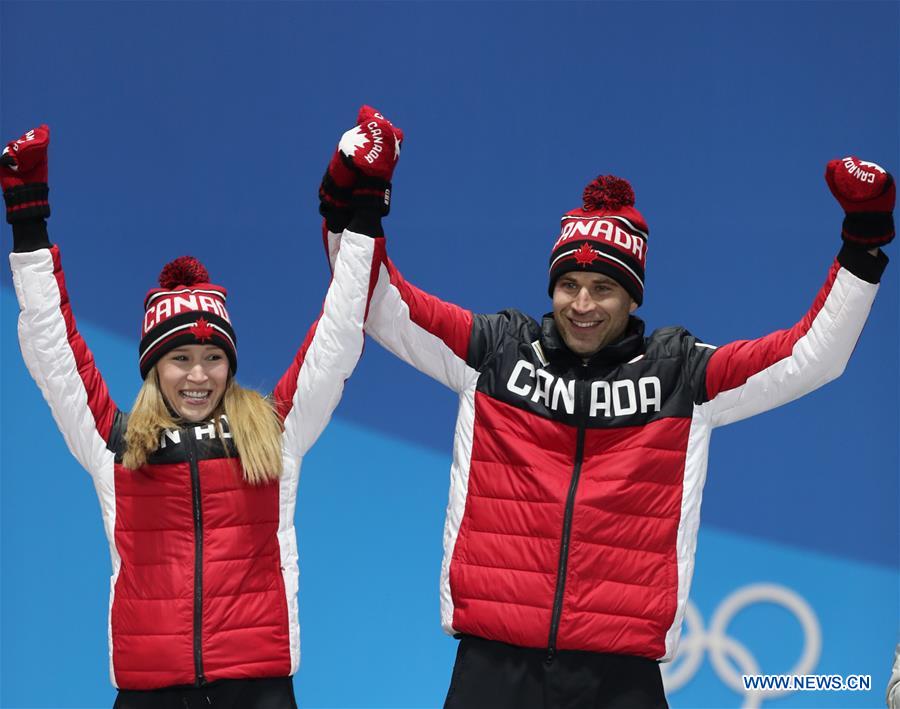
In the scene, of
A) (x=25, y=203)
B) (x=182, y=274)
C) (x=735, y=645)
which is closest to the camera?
(x=25, y=203)

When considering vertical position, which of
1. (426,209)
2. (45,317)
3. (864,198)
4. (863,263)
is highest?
(426,209)

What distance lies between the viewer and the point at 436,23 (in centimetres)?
436

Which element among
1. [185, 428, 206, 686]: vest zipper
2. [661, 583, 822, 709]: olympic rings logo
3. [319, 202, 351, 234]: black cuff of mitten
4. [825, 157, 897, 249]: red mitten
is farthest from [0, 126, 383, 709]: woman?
[661, 583, 822, 709]: olympic rings logo

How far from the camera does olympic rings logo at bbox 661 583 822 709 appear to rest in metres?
4.22

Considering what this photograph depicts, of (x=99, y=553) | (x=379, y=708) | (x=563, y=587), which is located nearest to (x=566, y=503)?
(x=563, y=587)

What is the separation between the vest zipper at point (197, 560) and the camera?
275 centimetres

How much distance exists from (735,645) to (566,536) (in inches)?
67.7

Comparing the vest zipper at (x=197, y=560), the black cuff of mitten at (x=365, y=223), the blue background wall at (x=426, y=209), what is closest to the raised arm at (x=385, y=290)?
the black cuff of mitten at (x=365, y=223)

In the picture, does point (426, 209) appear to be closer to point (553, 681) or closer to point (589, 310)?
point (589, 310)

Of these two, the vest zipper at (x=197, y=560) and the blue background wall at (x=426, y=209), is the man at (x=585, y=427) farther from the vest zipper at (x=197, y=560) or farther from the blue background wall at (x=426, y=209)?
the blue background wall at (x=426, y=209)

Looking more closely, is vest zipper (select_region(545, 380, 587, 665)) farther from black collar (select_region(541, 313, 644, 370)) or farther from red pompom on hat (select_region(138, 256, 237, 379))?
red pompom on hat (select_region(138, 256, 237, 379))

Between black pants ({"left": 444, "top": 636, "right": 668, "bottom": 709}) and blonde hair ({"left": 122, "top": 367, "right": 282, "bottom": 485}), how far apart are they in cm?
61

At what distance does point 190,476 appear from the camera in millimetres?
2822

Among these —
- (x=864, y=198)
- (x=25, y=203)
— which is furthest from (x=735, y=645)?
(x=25, y=203)
